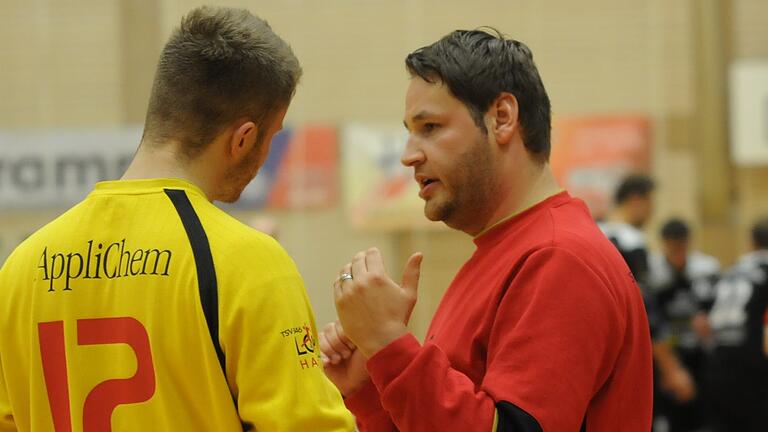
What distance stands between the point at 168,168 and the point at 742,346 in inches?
237

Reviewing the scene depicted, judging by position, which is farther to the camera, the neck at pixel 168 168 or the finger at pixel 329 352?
the finger at pixel 329 352

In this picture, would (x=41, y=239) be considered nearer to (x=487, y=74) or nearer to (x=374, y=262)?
(x=374, y=262)

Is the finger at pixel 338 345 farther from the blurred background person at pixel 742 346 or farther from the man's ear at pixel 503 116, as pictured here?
the blurred background person at pixel 742 346

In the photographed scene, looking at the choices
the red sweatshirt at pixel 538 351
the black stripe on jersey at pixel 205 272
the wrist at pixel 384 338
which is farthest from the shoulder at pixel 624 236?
the black stripe on jersey at pixel 205 272

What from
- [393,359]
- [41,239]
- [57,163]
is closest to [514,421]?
[393,359]

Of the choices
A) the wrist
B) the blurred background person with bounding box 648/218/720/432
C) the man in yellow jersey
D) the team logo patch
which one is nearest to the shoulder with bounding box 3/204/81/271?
the man in yellow jersey

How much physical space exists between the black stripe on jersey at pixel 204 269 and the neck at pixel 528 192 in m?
0.68

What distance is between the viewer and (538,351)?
5.95 ft

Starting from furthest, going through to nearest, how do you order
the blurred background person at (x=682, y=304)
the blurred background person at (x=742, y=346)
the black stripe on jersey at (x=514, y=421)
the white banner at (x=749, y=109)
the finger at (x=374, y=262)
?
the white banner at (x=749, y=109) < the blurred background person at (x=682, y=304) < the blurred background person at (x=742, y=346) < the finger at (x=374, y=262) < the black stripe on jersey at (x=514, y=421)

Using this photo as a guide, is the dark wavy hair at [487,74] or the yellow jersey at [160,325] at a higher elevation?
the dark wavy hair at [487,74]

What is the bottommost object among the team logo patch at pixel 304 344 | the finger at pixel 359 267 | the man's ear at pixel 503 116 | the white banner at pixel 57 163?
the white banner at pixel 57 163

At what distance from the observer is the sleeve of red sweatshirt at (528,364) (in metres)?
1.78

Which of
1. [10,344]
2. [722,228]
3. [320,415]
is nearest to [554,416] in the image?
[320,415]

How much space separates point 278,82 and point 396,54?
6.72m
